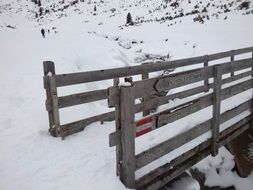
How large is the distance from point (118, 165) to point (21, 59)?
33.7 ft

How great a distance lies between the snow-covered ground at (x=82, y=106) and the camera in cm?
493

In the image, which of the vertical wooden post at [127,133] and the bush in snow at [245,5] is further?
the bush in snow at [245,5]

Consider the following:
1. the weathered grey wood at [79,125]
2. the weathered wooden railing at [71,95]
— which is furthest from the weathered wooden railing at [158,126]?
the weathered grey wood at [79,125]

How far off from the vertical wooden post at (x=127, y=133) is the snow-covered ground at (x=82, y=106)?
24cm

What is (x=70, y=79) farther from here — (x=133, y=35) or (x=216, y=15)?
(x=216, y=15)

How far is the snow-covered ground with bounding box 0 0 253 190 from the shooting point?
4934 millimetres

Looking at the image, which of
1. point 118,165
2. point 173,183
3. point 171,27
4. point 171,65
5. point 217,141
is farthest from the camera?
point 171,27

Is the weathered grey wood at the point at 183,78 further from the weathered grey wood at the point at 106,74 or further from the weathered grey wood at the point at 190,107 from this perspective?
the weathered grey wood at the point at 106,74

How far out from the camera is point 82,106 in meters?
8.26

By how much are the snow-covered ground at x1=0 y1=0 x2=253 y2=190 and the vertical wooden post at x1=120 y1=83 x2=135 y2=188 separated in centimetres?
24

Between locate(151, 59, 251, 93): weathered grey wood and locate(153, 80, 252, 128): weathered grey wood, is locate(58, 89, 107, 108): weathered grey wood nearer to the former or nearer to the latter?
locate(153, 80, 252, 128): weathered grey wood

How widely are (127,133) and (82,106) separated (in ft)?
14.3

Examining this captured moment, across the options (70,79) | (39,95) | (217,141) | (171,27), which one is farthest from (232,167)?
(171,27)

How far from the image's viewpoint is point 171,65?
7.43 metres
